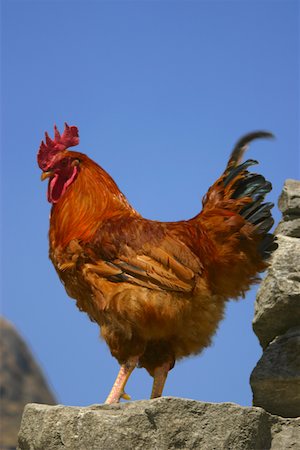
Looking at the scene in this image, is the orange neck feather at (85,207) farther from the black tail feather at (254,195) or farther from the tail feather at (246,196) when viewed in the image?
the black tail feather at (254,195)

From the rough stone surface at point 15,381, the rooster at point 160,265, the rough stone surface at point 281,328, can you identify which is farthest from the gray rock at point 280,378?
the rough stone surface at point 15,381

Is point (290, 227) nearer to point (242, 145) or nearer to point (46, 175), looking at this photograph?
point (242, 145)

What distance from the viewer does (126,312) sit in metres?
4.01

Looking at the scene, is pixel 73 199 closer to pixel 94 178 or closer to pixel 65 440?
pixel 94 178

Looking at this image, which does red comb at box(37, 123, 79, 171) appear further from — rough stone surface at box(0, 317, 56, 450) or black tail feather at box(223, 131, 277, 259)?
rough stone surface at box(0, 317, 56, 450)

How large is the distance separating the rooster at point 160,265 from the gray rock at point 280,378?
367 millimetres

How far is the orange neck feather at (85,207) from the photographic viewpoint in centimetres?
439

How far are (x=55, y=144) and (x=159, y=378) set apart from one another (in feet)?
5.07

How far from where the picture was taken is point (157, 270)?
4.11 meters

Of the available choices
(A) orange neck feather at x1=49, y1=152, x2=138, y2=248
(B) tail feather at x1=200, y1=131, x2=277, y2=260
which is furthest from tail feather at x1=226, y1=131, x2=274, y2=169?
(A) orange neck feather at x1=49, y1=152, x2=138, y2=248

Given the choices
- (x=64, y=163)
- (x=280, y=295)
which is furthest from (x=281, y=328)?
(x=64, y=163)

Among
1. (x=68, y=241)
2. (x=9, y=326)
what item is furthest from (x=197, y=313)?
(x=9, y=326)

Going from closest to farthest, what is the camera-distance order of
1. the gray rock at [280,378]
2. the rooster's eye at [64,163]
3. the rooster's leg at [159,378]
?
1. the gray rock at [280,378]
2. the rooster's leg at [159,378]
3. the rooster's eye at [64,163]

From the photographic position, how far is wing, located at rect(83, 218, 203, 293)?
410 centimetres
